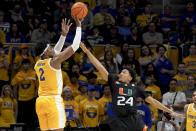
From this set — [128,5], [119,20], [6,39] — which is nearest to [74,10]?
[6,39]

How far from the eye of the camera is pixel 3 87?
1168 centimetres

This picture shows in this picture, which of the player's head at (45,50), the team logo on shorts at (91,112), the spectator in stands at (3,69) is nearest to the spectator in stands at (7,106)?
the spectator in stands at (3,69)

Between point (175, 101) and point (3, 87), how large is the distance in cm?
470

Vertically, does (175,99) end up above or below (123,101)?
below

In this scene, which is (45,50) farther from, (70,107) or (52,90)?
(70,107)

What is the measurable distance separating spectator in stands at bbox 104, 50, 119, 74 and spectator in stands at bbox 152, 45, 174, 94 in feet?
4.19

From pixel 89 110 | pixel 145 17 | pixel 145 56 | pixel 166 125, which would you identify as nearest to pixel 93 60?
pixel 166 125

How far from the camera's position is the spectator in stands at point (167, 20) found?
15.1 m

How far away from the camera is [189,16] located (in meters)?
15.3

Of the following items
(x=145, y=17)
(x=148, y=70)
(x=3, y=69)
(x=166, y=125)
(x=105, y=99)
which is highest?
(x=145, y=17)

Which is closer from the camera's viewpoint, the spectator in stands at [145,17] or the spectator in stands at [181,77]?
the spectator in stands at [181,77]

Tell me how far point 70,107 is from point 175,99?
289 cm

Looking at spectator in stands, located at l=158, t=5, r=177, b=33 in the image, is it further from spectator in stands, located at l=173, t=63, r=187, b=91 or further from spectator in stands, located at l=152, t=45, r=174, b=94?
spectator in stands, located at l=173, t=63, r=187, b=91

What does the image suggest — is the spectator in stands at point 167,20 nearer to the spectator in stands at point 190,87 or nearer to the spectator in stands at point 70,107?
the spectator in stands at point 190,87
